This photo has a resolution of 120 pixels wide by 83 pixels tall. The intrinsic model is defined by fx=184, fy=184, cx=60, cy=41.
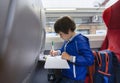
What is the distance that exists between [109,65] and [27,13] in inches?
44.1

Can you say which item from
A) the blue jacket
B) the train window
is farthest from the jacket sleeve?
the train window

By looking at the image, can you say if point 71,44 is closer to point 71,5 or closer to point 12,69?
point 71,5

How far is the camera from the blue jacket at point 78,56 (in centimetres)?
141

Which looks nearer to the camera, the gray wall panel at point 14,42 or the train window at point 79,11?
the gray wall panel at point 14,42

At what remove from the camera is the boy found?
4.61ft

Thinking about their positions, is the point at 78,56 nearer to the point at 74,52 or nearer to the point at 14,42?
the point at 74,52

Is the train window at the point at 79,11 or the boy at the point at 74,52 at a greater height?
the train window at the point at 79,11

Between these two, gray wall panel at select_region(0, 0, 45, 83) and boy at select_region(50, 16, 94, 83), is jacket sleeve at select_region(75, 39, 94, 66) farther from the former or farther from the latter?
gray wall panel at select_region(0, 0, 45, 83)

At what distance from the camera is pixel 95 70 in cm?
162

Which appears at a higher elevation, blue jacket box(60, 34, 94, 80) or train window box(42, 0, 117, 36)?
train window box(42, 0, 117, 36)

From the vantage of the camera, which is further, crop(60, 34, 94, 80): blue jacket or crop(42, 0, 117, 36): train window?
crop(42, 0, 117, 36): train window

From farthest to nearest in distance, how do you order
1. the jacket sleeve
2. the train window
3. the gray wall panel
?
1. the train window
2. the jacket sleeve
3. the gray wall panel

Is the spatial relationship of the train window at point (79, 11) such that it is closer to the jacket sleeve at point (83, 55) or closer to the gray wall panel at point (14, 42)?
the jacket sleeve at point (83, 55)

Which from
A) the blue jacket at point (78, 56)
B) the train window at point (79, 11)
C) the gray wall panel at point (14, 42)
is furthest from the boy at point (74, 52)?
the gray wall panel at point (14, 42)
